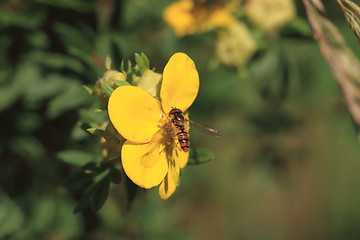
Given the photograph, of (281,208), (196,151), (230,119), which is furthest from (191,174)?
(281,208)

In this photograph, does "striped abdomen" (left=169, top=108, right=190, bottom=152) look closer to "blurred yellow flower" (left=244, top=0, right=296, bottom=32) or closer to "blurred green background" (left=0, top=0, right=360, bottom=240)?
"blurred green background" (left=0, top=0, right=360, bottom=240)

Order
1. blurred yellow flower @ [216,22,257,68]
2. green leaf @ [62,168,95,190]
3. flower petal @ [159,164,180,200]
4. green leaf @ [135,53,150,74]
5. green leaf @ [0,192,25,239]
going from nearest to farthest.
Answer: flower petal @ [159,164,180,200] < green leaf @ [135,53,150,74] < green leaf @ [62,168,95,190] < blurred yellow flower @ [216,22,257,68] < green leaf @ [0,192,25,239]

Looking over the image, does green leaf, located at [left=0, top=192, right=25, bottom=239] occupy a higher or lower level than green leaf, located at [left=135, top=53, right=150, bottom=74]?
lower

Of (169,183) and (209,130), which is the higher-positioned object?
(209,130)

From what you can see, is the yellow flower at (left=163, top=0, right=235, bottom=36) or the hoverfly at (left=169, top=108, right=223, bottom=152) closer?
the hoverfly at (left=169, top=108, right=223, bottom=152)

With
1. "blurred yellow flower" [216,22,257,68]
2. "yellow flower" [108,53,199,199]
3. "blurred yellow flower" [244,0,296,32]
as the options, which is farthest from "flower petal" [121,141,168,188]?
"blurred yellow flower" [244,0,296,32]

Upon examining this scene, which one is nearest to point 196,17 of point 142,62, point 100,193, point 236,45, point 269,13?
point 236,45

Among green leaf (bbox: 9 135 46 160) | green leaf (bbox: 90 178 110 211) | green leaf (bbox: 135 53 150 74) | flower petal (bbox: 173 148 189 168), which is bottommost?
green leaf (bbox: 9 135 46 160)

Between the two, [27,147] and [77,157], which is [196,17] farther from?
[27,147]
